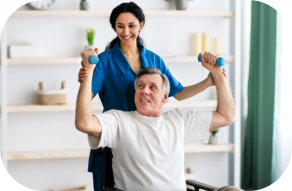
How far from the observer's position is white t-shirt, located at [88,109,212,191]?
1.76 m

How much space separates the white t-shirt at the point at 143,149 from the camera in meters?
1.76

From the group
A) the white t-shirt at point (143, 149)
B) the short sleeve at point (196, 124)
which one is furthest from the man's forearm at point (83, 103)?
the short sleeve at point (196, 124)

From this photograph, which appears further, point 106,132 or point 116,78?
point 116,78

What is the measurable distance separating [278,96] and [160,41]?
874 mm

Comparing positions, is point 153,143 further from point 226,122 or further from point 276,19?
point 276,19

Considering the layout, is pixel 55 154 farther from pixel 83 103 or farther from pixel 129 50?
pixel 83 103

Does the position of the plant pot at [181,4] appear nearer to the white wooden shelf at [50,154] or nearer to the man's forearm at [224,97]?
the white wooden shelf at [50,154]

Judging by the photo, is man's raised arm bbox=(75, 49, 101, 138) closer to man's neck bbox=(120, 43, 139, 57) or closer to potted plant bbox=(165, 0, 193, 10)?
man's neck bbox=(120, 43, 139, 57)

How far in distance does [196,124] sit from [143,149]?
255 millimetres

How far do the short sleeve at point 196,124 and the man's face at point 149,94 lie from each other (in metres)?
0.14

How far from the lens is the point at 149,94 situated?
1789 mm

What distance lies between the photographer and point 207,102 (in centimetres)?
330

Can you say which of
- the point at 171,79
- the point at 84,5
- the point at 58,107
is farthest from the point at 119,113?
the point at 84,5

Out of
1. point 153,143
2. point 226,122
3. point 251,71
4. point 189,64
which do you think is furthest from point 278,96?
point 153,143
